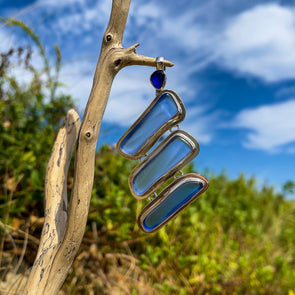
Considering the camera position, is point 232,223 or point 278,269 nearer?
point 278,269

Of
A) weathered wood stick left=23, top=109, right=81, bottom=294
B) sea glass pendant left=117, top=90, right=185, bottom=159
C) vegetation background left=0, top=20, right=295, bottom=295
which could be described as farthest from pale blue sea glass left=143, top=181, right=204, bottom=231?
vegetation background left=0, top=20, right=295, bottom=295

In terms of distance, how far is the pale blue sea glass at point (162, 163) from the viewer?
1.68 meters

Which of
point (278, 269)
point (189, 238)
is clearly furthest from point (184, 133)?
point (278, 269)

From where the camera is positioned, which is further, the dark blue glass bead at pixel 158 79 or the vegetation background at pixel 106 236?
the vegetation background at pixel 106 236

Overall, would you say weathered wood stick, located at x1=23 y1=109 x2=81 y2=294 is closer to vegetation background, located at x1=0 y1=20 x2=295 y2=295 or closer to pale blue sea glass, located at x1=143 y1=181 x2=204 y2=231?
pale blue sea glass, located at x1=143 y1=181 x2=204 y2=231

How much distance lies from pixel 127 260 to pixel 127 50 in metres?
2.18

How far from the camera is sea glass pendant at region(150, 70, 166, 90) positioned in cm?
173

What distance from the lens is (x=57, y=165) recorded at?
2.07m

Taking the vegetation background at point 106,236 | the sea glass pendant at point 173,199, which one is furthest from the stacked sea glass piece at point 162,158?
the vegetation background at point 106,236

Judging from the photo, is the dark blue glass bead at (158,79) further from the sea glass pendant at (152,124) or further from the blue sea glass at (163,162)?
the blue sea glass at (163,162)

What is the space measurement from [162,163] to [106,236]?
1.86 metres

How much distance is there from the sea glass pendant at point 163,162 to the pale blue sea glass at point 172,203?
85 millimetres

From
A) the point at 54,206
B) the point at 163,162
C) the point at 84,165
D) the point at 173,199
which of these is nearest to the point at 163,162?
the point at 163,162

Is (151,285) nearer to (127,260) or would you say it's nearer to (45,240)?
(127,260)
